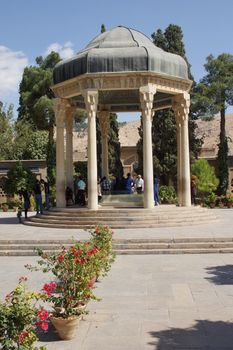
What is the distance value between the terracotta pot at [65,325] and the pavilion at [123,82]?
10.7 meters

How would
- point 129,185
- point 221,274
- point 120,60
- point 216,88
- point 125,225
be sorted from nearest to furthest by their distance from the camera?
point 221,274 < point 125,225 < point 120,60 < point 129,185 < point 216,88

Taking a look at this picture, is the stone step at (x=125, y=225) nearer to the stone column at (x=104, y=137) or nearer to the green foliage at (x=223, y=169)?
the stone column at (x=104, y=137)

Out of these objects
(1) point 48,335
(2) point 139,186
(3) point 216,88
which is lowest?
(1) point 48,335

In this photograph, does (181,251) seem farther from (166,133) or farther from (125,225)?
(166,133)

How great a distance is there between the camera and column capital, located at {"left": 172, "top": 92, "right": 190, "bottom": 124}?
59.3 ft

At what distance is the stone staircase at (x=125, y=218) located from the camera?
50.4 ft

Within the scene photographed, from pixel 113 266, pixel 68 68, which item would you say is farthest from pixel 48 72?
pixel 113 266

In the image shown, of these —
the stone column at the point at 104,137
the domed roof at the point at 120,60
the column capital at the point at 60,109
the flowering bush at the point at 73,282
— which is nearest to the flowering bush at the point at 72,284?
the flowering bush at the point at 73,282

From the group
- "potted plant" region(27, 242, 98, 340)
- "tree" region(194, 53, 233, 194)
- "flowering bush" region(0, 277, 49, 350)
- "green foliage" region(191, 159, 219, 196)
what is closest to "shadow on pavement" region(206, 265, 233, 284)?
"potted plant" region(27, 242, 98, 340)

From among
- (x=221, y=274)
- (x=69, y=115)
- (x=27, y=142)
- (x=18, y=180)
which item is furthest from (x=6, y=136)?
(x=221, y=274)

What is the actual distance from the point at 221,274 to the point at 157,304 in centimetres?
259

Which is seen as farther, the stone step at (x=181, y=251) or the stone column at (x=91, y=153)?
the stone column at (x=91, y=153)

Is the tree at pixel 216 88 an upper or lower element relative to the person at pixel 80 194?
upper

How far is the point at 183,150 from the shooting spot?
1816 centimetres
